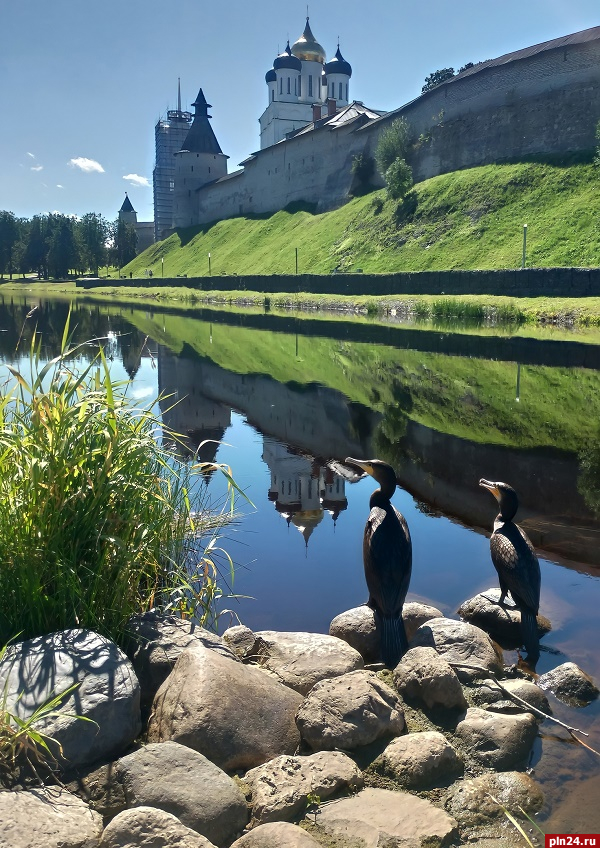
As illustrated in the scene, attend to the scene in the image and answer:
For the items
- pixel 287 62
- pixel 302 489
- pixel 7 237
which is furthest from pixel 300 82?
pixel 302 489

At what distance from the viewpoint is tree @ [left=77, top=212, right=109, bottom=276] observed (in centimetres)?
10688

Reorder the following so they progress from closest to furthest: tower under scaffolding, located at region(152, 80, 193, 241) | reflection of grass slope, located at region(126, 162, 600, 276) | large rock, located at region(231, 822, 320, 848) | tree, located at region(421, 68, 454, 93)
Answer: large rock, located at region(231, 822, 320, 848), reflection of grass slope, located at region(126, 162, 600, 276), tree, located at region(421, 68, 454, 93), tower under scaffolding, located at region(152, 80, 193, 241)

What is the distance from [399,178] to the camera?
50969 millimetres

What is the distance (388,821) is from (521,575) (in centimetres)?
237

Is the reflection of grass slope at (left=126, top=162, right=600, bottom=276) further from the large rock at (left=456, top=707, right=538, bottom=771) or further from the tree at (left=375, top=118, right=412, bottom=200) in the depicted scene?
the large rock at (left=456, top=707, right=538, bottom=771)

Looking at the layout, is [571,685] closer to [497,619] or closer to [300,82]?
[497,619]

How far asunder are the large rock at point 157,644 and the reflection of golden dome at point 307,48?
103m

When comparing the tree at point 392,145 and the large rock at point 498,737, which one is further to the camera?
the tree at point 392,145

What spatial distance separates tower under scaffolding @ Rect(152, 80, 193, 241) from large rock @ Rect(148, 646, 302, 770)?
342 ft

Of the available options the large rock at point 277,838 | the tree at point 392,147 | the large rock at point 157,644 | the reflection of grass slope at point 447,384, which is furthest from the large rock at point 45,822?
the tree at point 392,147

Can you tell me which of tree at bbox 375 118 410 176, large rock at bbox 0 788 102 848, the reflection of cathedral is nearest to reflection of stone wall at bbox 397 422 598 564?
the reflection of cathedral

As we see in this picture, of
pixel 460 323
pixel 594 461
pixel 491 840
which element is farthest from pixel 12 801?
pixel 460 323

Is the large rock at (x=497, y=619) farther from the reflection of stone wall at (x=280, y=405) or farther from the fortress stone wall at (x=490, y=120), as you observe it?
the fortress stone wall at (x=490, y=120)

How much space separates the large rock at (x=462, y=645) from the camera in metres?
4.84
